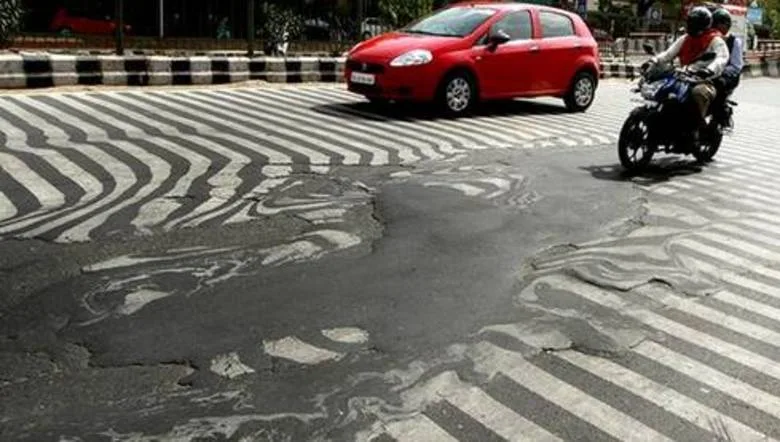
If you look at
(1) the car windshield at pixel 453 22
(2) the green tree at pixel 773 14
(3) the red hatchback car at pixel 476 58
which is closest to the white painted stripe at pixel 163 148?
(3) the red hatchback car at pixel 476 58

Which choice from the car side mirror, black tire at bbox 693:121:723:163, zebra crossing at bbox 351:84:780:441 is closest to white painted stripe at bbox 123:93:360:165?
zebra crossing at bbox 351:84:780:441

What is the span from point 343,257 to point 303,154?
3343 mm

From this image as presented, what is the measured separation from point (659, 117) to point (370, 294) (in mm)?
5320

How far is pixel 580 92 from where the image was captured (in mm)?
14227

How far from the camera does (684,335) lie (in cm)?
446

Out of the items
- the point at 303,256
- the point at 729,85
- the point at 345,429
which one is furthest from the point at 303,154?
the point at 345,429

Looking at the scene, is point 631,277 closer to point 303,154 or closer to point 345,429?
point 345,429

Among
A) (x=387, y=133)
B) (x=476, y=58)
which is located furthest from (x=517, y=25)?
(x=387, y=133)

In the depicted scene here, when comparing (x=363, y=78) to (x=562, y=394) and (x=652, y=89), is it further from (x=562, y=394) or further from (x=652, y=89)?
(x=562, y=394)

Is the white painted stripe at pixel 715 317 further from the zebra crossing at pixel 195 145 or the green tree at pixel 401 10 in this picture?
the green tree at pixel 401 10

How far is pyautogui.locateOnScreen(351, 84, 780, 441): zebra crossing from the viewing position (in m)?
3.46

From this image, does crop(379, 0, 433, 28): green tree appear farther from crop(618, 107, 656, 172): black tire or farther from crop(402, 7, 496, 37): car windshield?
crop(618, 107, 656, 172): black tire

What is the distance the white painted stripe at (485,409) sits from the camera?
336 cm

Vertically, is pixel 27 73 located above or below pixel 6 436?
above
